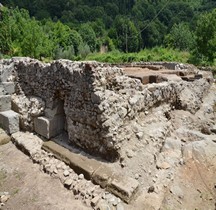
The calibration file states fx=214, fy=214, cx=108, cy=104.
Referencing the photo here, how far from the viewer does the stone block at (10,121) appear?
5.93 m

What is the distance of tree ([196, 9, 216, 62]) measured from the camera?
17641 millimetres

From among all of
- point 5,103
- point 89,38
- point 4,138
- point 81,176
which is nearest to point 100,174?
point 81,176

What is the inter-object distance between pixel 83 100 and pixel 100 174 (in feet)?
5.41

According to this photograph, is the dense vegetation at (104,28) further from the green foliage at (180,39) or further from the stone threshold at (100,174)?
the stone threshold at (100,174)

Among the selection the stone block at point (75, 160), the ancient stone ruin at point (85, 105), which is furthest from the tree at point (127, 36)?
the stone block at point (75, 160)

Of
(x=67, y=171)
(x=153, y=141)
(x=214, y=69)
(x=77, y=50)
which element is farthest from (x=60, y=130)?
(x=77, y=50)

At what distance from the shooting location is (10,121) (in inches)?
233

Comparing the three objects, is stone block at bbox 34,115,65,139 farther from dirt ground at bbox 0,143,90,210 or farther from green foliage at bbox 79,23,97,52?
green foliage at bbox 79,23,97,52

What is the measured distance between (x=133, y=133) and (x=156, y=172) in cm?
102

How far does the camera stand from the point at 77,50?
135 feet

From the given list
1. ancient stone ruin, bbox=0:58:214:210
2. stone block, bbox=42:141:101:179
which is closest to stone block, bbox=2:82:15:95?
ancient stone ruin, bbox=0:58:214:210

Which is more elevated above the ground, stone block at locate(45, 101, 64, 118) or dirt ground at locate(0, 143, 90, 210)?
stone block at locate(45, 101, 64, 118)

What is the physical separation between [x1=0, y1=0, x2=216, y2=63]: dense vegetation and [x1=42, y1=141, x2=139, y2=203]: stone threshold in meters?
→ 16.9

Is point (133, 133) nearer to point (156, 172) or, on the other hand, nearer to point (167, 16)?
point (156, 172)
